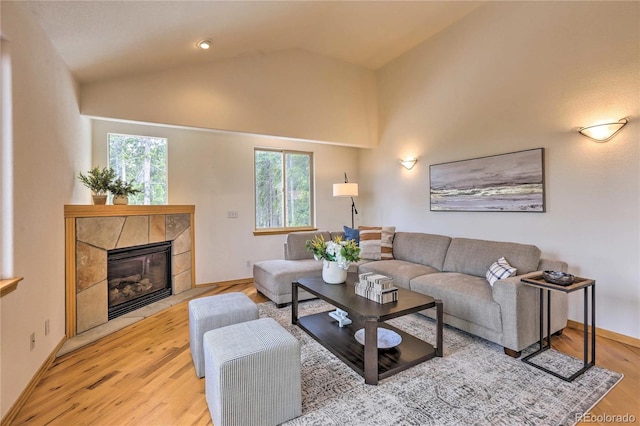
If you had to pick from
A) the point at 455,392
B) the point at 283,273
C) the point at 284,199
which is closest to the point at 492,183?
the point at 455,392

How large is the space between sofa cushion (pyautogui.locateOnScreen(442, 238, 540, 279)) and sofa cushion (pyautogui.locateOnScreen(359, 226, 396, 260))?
2.89 feet

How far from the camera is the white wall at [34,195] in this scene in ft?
6.02

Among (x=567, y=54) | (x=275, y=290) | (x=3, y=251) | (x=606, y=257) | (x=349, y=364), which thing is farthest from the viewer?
(x=275, y=290)

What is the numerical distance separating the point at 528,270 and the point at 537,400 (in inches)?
52.2

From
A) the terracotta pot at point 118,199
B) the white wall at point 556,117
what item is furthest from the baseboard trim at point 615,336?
the terracotta pot at point 118,199

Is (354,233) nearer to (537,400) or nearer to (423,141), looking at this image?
(423,141)

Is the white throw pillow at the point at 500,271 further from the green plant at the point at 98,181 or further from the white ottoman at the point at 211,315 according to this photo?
the green plant at the point at 98,181

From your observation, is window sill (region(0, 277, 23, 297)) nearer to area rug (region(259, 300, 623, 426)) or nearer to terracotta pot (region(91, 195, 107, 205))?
terracotta pot (region(91, 195, 107, 205))

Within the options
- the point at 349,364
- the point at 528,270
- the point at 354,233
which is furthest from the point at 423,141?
the point at 349,364

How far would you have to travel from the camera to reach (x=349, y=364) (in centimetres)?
222

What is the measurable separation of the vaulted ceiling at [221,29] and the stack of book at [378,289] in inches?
105

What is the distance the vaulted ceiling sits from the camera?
228cm

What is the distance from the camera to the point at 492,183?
3.62 meters

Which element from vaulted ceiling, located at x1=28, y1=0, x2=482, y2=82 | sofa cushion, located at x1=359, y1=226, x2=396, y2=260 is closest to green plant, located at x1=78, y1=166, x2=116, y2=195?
vaulted ceiling, located at x1=28, y1=0, x2=482, y2=82
